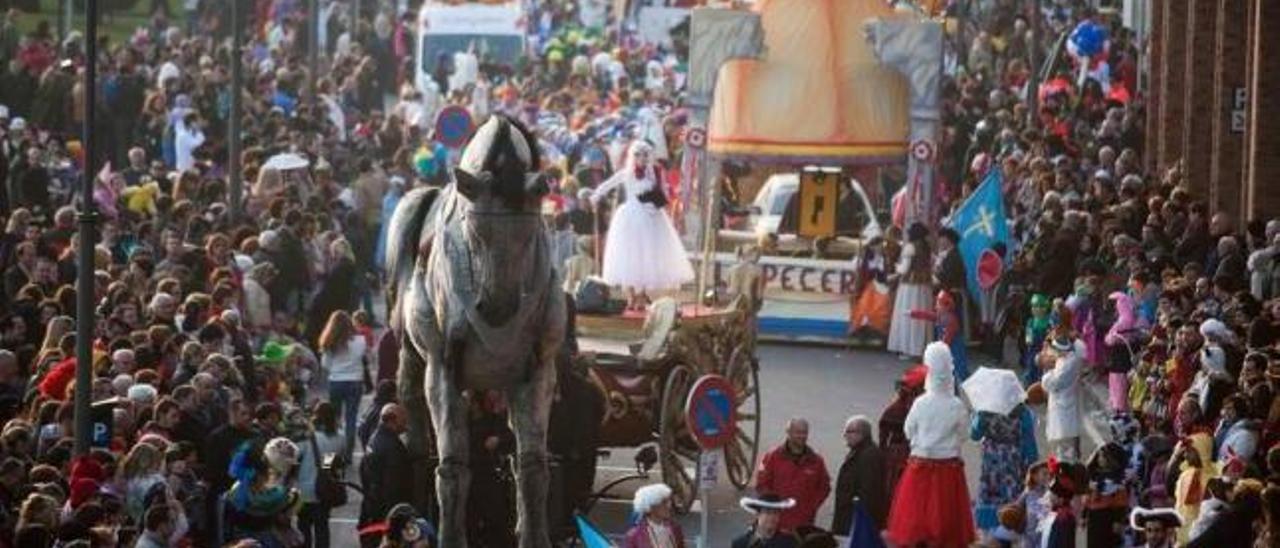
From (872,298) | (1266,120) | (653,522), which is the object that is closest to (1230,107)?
(1266,120)

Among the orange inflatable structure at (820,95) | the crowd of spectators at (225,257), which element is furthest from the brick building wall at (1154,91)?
the orange inflatable structure at (820,95)

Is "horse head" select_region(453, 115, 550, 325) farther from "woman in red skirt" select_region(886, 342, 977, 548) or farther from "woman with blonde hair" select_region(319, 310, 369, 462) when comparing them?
"woman with blonde hair" select_region(319, 310, 369, 462)

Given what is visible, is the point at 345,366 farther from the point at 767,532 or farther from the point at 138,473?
the point at 767,532

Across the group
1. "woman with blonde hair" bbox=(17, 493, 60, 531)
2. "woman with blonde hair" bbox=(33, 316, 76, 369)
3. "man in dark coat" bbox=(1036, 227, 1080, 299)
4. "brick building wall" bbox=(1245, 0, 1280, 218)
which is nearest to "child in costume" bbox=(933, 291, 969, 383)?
"man in dark coat" bbox=(1036, 227, 1080, 299)

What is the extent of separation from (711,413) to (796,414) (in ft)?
30.1

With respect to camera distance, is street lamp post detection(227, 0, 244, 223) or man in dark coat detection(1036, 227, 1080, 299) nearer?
man in dark coat detection(1036, 227, 1080, 299)

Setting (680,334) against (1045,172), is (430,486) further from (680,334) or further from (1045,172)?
(1045,172)

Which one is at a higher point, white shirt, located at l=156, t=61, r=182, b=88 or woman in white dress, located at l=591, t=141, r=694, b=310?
white shirt, located at l=156, t=61, r=182, b=88

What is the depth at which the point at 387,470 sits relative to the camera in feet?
89.9

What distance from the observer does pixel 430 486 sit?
27.0 meters

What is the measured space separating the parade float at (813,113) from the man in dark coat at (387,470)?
14.2m

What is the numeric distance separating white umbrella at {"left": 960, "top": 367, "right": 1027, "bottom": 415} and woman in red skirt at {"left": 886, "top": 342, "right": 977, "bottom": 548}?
940 millimetres

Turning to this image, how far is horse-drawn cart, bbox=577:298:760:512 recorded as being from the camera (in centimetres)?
2995

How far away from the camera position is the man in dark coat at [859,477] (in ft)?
95.0
